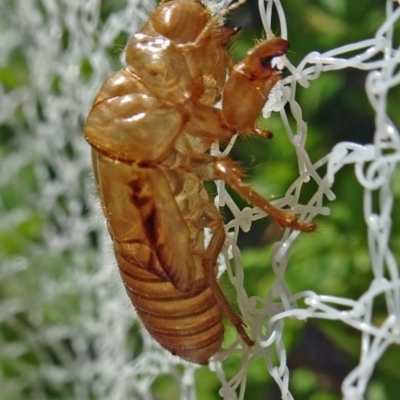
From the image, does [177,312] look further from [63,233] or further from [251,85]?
[63,233]

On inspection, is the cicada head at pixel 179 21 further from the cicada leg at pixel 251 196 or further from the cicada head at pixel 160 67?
the cicada leg at pixel 251 196

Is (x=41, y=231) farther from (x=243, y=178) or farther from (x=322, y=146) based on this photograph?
(x=243, y=178)

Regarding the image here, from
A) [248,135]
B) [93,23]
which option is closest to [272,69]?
[248,135]

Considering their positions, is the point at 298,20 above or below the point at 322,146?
above

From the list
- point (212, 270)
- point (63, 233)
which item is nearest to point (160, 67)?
point (212, 270)

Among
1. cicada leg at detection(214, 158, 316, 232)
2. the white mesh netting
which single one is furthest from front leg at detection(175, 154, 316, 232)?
the white mesh netting

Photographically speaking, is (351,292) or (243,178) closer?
(243,178)

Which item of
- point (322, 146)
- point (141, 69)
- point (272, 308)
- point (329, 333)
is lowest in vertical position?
point (329, 333)

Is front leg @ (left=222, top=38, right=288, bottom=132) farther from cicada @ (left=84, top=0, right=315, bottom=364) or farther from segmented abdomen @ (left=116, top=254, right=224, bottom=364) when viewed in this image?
segmented abdomen @ (left=116, top=254, right=224, bottom=364)

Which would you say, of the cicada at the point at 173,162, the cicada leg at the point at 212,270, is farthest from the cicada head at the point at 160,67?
the cicada leg at the point at 212,270
